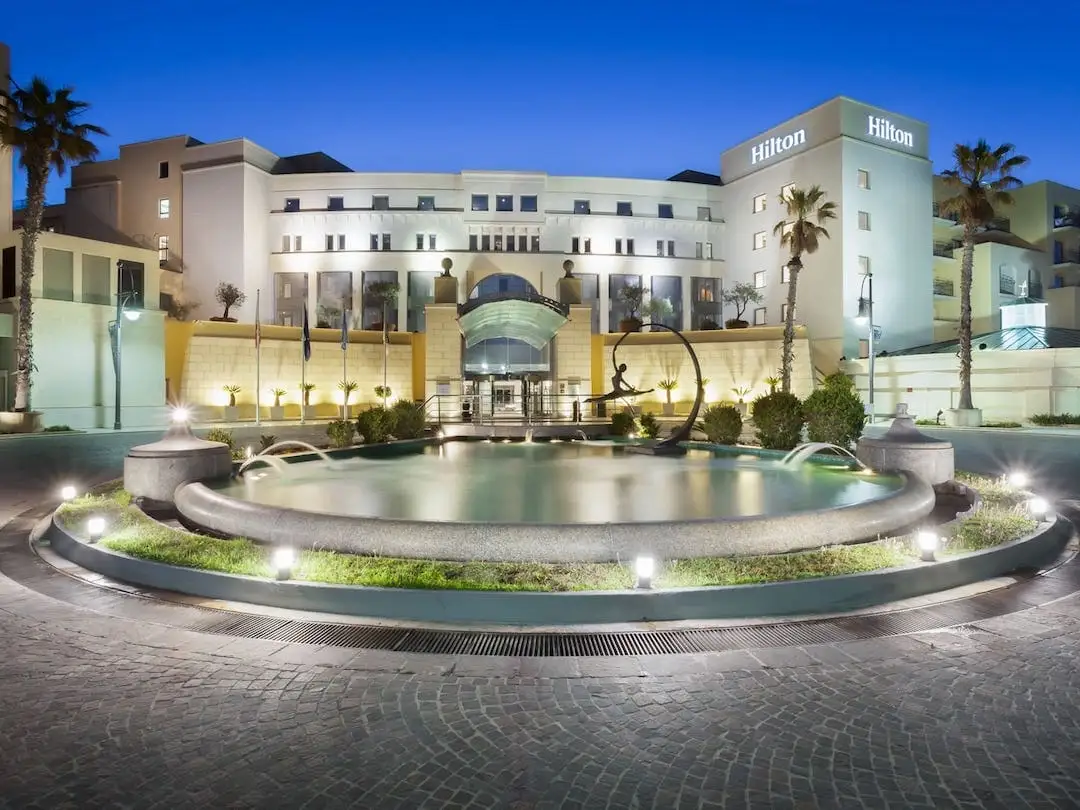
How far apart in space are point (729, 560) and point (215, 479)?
9.32m

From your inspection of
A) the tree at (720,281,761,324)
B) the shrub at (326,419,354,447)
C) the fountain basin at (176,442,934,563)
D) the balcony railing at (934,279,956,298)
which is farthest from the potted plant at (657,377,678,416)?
the shrub at (326,419,354,447)

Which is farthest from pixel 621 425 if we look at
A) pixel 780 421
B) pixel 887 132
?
pixel 887 132

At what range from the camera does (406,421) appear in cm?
2223

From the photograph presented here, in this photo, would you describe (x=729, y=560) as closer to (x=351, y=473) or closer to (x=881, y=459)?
(x=881, y=459)

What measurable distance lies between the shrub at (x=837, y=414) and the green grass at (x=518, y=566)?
8753 millimetres

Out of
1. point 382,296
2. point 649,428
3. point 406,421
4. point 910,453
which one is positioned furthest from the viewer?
point 382,296

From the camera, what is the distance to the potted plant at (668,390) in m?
43.3

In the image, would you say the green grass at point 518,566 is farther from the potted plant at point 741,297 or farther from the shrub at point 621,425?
the potted plant at point 741,297

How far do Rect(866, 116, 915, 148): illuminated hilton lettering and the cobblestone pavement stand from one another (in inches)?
2017

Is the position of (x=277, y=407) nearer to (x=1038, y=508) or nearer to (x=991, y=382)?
(x=1038, y=508)

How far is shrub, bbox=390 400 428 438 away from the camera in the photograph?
21984 mm

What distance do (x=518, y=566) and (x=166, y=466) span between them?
7211 millimetres

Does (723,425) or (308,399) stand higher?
(308,399)

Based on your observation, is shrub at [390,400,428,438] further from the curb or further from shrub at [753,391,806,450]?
the curb
